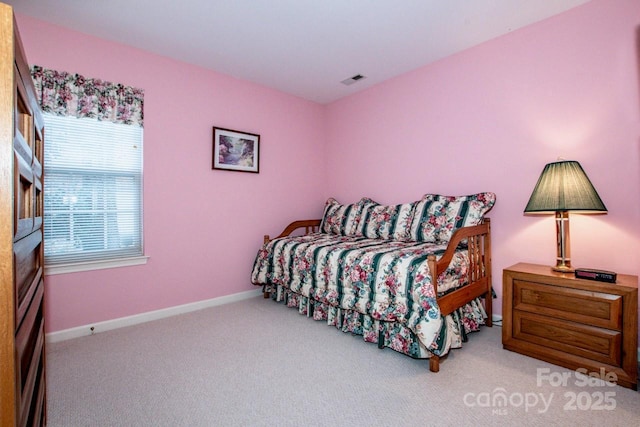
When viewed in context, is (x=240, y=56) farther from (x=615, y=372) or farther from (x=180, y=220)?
(x=615, y=372)

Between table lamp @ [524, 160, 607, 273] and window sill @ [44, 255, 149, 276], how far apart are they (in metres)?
3.04

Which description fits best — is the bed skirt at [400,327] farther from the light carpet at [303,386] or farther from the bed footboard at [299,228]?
the bed footboard at [299,228]

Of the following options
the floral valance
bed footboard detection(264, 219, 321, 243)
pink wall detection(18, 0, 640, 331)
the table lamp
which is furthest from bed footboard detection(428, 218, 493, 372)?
the floral valance

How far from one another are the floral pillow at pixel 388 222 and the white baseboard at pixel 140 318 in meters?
1.43

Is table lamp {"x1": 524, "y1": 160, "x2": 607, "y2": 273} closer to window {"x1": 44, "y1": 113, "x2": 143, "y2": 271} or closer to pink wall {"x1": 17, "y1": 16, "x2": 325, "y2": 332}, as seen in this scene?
pink wall {"x1": 17, "y1": 16, "x2": 325, "y2": 332}

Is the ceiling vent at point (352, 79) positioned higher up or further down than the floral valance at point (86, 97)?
higher up

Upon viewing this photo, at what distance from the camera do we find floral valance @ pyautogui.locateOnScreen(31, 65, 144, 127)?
88.1 inches

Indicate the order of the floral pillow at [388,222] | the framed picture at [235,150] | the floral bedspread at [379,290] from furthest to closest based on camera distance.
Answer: the framed picture at [235,150] < the floral pillow at [388,222] < the floral bedspread at [379,290]

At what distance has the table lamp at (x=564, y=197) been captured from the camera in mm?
1869

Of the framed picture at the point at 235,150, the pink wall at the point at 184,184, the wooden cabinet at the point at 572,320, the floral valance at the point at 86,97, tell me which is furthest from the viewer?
the framed picture at the point at 235,150

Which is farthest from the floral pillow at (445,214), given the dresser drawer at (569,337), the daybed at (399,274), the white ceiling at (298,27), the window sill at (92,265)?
the window sill at (92,265)

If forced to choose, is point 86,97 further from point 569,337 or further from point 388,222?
point 569,337

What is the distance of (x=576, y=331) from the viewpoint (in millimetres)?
1825

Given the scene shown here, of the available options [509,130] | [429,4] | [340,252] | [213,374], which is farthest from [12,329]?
[509,130]
